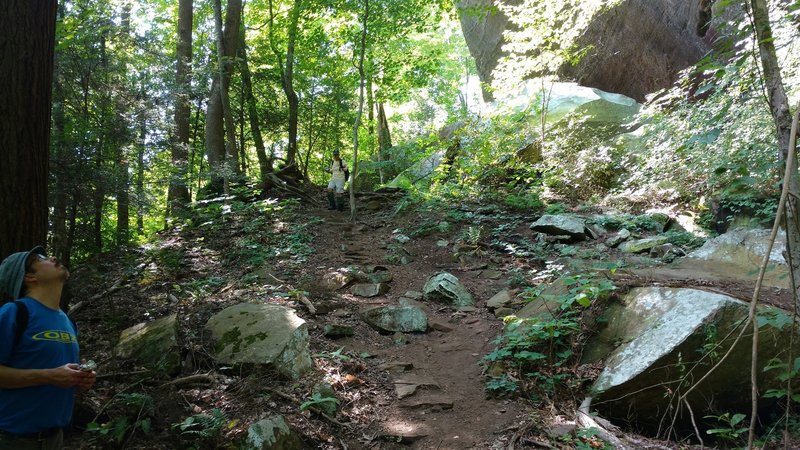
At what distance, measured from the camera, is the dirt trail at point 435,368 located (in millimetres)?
4113

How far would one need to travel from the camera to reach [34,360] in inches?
91.3

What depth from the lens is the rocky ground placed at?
3.77 metres

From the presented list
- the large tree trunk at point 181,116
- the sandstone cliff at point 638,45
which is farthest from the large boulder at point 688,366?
the sandstone cliff at point 638,45

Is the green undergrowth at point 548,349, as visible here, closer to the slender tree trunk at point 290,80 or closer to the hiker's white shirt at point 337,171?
the hiker's white shirt at point 337,171

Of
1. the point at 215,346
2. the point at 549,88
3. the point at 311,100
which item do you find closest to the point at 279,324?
the point at 215,346

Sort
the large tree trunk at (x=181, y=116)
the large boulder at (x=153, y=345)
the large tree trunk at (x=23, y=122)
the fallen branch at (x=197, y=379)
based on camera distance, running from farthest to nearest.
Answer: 1. the large tree trunk at (x=181, y=116)
2. the large boulder at (x=153, y=345)
3. the fallen branch at (x=197, y=379)
4. the large tree trunk at (x=23, y=122)

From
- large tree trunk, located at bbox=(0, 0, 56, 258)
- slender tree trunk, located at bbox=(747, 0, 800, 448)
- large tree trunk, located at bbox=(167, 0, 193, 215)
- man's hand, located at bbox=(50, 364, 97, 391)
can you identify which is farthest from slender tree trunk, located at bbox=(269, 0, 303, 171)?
man's hand, located at bbox=(50, 364, 97, 391)

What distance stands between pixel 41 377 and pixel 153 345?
263 centimetres

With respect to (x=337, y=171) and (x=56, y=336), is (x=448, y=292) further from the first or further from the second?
(x=337, y=171)

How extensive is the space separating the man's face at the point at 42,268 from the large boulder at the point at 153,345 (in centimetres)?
219

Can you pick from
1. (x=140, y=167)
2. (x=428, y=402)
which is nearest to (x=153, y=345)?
(x=428, y=402)

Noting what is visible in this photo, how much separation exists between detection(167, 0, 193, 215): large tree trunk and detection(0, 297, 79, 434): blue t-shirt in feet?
26.6

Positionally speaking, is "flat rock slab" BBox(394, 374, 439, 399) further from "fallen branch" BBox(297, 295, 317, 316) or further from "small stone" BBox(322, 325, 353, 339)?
"fallen branch" BBox(297, 295, 317, 316)

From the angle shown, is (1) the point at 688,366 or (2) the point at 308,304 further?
(2) the point at 308,304
